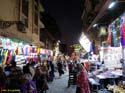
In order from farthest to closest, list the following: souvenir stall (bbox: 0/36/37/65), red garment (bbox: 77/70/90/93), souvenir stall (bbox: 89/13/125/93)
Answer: souvenir stall (bbox: 0/36/37/65), souvenir stall (bbox: 89/13/125/93), red garment (bbox: 77/70/90/93)

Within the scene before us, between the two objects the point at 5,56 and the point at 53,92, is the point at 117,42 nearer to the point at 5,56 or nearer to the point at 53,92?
the point at 5,56

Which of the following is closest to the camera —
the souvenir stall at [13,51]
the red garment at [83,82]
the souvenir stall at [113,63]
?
the red garment at [83,82]

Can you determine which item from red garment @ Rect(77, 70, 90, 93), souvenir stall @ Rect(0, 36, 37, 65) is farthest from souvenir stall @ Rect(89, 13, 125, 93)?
souvenir stall @ Rect(0, 36, 37, 65)

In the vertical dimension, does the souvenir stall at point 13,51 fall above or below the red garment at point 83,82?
above

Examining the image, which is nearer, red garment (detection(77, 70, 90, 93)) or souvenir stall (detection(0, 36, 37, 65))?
red garment (detection(77, 70, 90, 93))

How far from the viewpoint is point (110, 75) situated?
12.6 metres

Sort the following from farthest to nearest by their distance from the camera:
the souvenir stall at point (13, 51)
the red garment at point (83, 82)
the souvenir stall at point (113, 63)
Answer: the souvenir stall at point (13, 51)
the souvenir stall at point (113, 63)
the red garment at point (83, 82)

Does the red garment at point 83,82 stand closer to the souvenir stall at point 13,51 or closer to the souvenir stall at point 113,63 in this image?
the souvenir stall at point 113,63

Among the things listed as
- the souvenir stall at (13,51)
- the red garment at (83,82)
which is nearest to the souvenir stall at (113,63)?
the red garment at (83,82)

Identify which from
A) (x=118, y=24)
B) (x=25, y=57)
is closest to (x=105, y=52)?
(x=118, y=24)

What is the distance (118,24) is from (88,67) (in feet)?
22.9

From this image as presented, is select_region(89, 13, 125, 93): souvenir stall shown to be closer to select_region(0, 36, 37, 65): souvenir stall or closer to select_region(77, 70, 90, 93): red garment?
select_region(77, 70, 90, 93): red garment

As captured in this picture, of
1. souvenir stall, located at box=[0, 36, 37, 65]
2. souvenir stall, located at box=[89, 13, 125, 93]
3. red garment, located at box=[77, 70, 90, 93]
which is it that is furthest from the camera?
souvenir stall, located at box=[0, 36, 37, 65]

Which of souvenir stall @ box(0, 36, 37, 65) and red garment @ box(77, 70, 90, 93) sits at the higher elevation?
souvenir stall @ box(0, 36, 37, 65)
